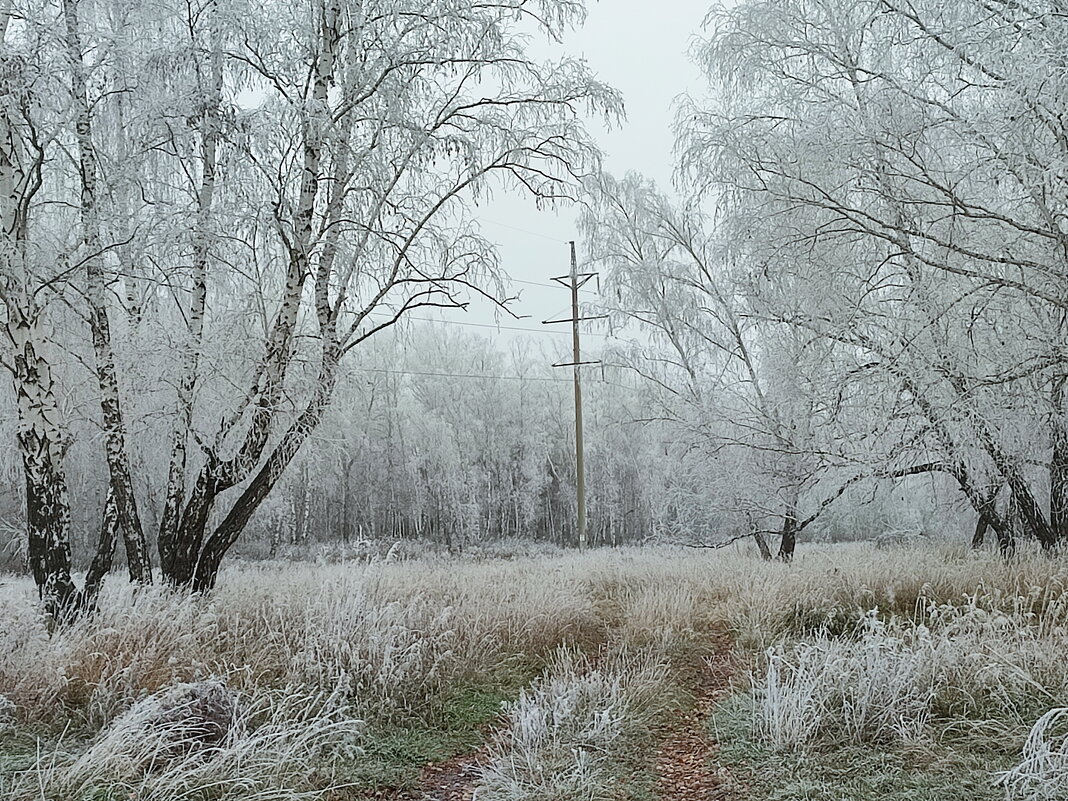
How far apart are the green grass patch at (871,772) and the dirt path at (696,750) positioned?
104 millimetres

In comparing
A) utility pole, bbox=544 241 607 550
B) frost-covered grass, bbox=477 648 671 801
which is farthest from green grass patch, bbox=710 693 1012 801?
utility pole, bbox=544 241 607 550

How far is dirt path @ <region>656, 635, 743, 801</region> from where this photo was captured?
12.5ft

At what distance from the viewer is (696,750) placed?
4375 millimetres

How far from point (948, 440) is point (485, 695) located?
209 inches

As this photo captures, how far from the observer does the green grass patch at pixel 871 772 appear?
3.46m

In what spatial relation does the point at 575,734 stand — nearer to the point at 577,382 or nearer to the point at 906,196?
the point at 906,196

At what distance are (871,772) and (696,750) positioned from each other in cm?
94

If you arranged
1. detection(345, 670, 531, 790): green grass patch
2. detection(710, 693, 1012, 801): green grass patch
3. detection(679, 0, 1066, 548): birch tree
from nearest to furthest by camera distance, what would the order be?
detection(710, 693, 1012, 801): green grass patch < detection(345, 670, 531, 790): green grass patch < detection(679, 0, 1066, 548): birch tree

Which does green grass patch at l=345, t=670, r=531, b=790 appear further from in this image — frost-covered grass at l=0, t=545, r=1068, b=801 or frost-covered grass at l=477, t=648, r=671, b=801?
frost-covered grass at l=477, t=648, r=671, b=801

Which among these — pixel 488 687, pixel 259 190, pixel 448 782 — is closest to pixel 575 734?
pixel 448 782

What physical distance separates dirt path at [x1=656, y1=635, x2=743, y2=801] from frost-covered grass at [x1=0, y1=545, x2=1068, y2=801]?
16 centimetres

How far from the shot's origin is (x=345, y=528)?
21953mm

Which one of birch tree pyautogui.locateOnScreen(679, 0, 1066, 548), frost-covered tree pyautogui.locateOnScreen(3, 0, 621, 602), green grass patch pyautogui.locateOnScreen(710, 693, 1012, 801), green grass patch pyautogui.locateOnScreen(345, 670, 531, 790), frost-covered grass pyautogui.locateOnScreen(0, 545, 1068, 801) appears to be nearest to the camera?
green grass patch pyautogui.locateOnScreen(710, 693, 1012, 801)

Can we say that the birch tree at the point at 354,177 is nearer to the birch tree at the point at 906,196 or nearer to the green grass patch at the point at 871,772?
the birch tree at the point at 906,196
